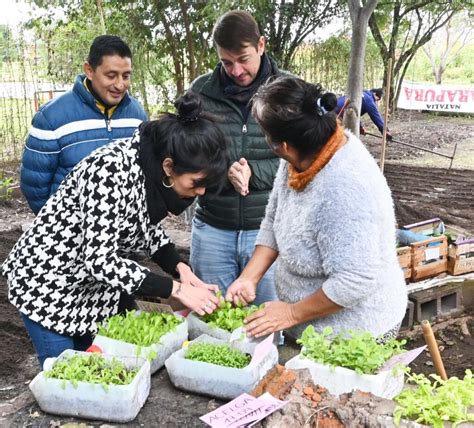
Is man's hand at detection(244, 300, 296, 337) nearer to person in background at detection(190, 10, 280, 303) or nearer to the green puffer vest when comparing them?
person in background at detection(190, 10, 280, 303)

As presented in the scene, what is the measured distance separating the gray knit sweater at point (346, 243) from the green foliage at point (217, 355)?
292 millimetres

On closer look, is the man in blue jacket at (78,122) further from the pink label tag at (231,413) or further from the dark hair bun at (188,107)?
the pink label tag at (231,413)

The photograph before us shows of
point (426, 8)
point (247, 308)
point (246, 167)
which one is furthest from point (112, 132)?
point (426, 8)

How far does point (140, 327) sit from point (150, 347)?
125mm

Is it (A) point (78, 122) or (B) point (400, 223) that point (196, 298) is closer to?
(A) point (78, 122)

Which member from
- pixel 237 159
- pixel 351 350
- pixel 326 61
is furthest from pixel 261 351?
pixel 326 61

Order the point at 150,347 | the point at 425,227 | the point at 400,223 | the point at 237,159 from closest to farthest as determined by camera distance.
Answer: the point at 150,347 < the point at 237,159 < the point at 425,227 < the point at 400,223

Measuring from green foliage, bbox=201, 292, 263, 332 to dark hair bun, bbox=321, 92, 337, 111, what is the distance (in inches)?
27.6

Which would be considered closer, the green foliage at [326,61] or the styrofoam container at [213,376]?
the styrofoam container at [213,376]

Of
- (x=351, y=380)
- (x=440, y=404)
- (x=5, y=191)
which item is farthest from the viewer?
(x=5, y=191)

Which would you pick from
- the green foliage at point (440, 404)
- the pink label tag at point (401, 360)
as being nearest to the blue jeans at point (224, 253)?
the pink label tag at point (401, 360)

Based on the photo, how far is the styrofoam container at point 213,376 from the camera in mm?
1666

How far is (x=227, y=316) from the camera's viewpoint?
6.73ft

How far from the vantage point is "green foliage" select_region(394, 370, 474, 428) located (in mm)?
1420
